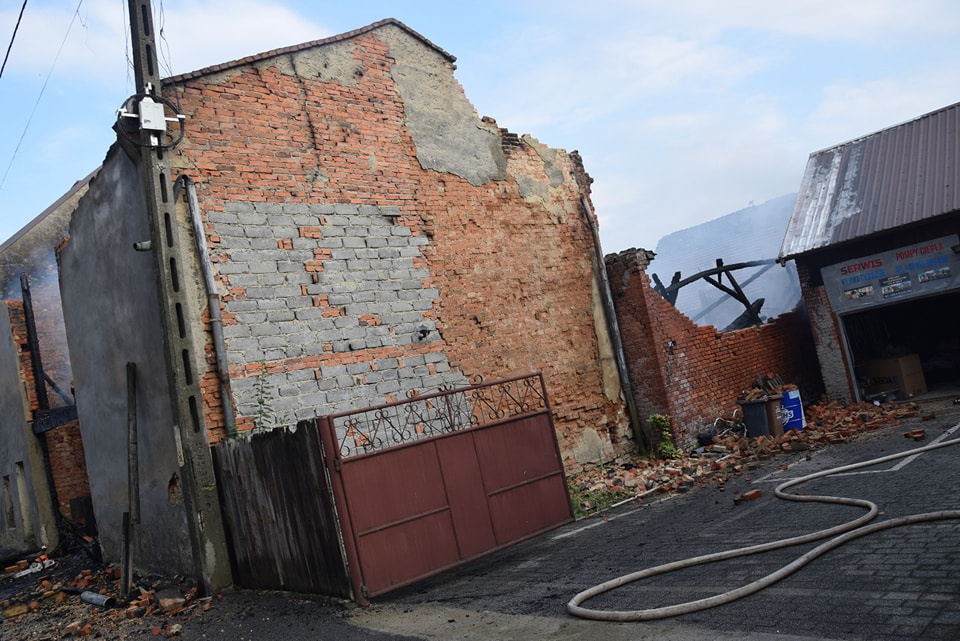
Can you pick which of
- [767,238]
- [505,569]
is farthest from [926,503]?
[767,238]

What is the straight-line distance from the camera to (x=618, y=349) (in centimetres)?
1295

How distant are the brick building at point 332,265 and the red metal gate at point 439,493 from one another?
4.63 feet

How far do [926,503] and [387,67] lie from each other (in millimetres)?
9230

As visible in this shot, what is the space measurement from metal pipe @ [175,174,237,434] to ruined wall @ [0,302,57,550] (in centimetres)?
837

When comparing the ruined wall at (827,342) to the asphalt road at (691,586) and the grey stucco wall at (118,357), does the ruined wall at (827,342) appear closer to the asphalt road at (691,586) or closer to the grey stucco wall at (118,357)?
the asphalt road at (691,586)

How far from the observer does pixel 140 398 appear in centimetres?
938

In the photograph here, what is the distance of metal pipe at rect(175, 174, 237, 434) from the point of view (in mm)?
8344

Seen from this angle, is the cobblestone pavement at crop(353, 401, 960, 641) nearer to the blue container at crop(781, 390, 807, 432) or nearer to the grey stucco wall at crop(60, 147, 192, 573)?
the blue container at crop(781, 390, 807, 432)

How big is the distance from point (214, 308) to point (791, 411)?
1029cm

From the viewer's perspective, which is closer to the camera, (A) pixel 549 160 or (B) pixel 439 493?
(B) pixel 439 493

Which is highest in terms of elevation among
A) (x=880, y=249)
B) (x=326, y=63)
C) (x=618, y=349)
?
(x=326, y=63)

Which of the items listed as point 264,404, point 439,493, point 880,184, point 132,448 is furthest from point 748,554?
point 880,184

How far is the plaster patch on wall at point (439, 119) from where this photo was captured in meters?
11.1

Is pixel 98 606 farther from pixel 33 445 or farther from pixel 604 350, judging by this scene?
pixel 604 350
